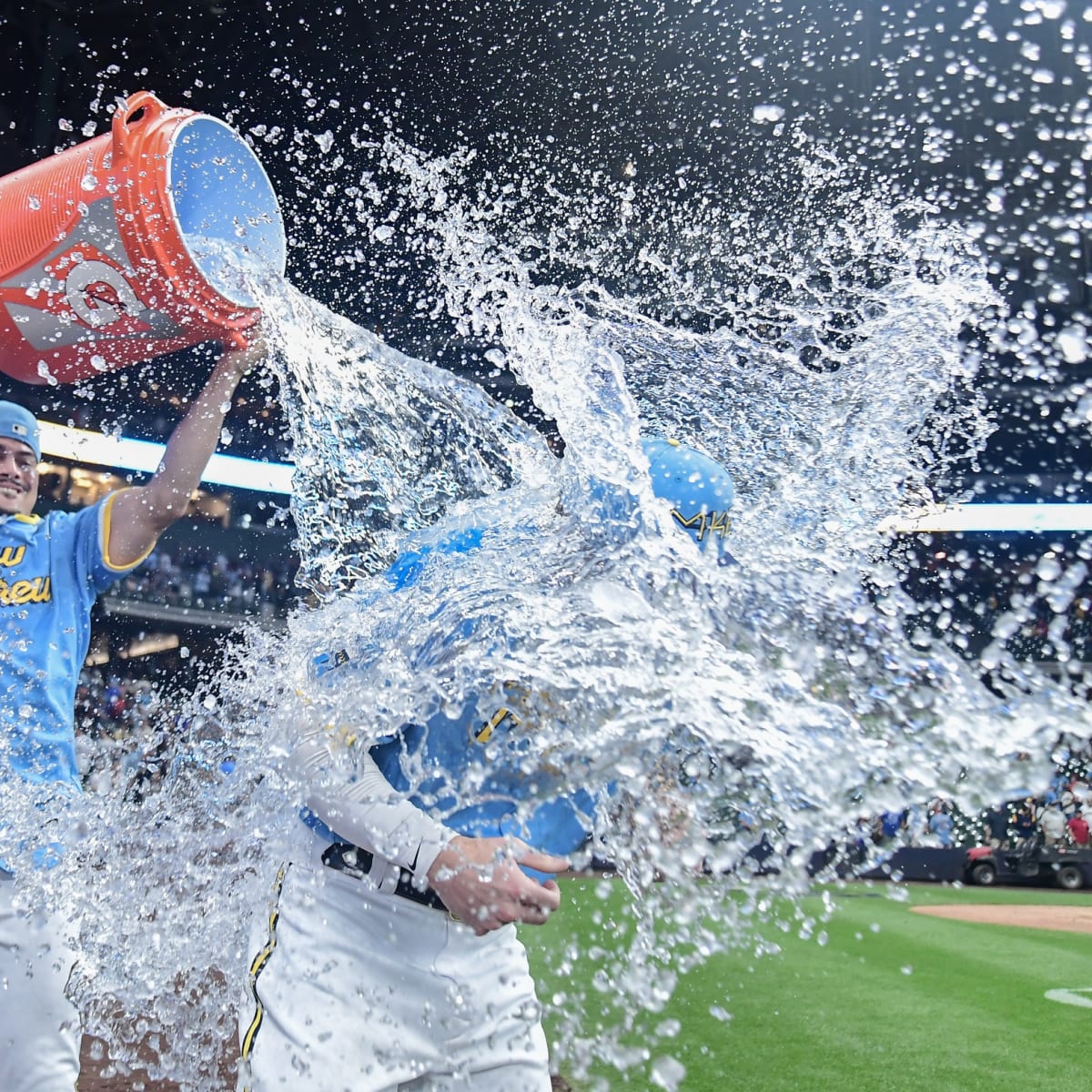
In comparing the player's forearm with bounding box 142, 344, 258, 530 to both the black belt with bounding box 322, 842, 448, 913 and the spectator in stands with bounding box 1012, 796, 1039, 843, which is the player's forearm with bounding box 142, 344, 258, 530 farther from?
the spectator in stands with bounding box 1012, 796, 1039, 843

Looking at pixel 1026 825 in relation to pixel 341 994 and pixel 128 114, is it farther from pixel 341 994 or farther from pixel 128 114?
pixel 341 994

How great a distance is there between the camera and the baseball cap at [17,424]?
2664mm

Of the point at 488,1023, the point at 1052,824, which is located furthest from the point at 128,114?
the point at 1052,824

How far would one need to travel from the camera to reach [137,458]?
16875mm

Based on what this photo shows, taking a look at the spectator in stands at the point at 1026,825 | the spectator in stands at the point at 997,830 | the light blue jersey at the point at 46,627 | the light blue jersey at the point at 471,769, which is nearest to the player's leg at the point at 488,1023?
the light blue jersey at the point at 471,769

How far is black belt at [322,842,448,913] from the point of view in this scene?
67.2 inches

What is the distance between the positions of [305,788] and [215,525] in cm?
1797

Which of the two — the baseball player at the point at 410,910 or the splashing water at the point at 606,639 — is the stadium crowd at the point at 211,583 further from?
the baseball player at the point at 410,910

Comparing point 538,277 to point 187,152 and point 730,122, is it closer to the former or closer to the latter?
point 730,122

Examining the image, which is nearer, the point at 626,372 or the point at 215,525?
the point at 626,372

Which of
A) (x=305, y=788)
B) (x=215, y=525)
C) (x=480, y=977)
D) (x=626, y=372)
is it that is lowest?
(x=215, y=525)

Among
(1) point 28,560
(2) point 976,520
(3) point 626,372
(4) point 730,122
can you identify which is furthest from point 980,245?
(1) point 28,560

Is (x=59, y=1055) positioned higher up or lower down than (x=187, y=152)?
lower down

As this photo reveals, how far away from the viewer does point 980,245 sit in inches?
514
